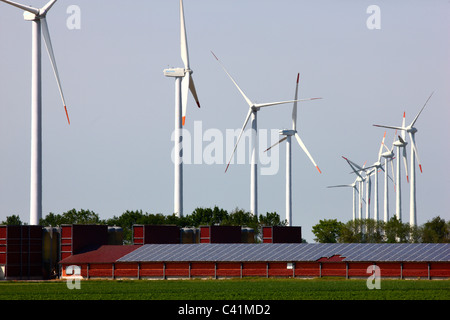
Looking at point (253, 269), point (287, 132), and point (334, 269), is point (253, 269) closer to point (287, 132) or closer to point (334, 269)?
point (334, 269)

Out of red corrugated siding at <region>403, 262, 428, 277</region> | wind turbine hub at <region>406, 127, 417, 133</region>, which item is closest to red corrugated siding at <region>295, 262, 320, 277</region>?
red corrugated siding at <region>403, 262, 428, 277</region>

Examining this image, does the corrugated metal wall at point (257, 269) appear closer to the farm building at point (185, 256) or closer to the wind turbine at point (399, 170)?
the farm building at point (185, 256)

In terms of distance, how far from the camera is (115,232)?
116m

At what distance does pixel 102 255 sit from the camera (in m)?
102

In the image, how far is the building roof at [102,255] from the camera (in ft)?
329

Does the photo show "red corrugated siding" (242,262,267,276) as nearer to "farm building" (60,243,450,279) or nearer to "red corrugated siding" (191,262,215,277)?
"farm building" (60,243,450,279)

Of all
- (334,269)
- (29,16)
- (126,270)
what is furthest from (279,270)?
(29,16)

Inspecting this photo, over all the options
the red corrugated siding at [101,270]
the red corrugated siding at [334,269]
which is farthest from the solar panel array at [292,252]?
the red corrugated siding at [101,270]

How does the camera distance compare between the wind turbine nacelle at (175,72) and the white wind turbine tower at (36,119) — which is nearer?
the white wind turbine tower at (36,119)

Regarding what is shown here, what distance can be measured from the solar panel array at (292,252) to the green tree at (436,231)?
59.1 metres

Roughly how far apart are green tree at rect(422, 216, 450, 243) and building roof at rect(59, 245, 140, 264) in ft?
211

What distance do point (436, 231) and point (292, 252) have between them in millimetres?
68776
